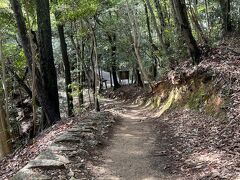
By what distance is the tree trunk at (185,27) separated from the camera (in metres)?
11.5

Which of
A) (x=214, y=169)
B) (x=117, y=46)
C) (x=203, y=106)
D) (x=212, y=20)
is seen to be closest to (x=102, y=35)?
(x=117, y=46)

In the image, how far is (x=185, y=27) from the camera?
1167 cm

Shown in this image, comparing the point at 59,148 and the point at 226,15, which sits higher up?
the point at 226,15

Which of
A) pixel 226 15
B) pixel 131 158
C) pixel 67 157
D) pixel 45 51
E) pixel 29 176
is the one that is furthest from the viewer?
pixel 226 15

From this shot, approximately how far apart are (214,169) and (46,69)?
8.21 meters

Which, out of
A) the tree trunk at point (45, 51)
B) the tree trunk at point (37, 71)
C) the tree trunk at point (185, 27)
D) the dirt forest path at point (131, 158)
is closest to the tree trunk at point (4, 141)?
the tree trunk at point (37, 71)

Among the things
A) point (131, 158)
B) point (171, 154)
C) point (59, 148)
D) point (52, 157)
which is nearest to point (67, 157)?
point (52, 157)

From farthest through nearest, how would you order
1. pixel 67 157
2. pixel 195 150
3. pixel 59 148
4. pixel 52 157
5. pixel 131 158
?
pixel 131 158 < pixel 59 148 < pixel 195 150 < pixel 67 157 < pixel 52 157

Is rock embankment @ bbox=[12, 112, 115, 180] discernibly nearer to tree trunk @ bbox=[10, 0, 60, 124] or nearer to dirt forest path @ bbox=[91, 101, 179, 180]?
dirt forest path @ bbox=[91, 101, 179, 180]

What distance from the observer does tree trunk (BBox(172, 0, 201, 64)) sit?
1147 centimetres

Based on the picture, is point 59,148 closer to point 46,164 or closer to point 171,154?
point 46,164

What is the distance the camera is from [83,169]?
615cm

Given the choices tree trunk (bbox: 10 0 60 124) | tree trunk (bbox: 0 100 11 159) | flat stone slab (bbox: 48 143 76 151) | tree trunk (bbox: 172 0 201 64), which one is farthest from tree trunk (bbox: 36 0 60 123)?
flat stone slab (bbox: 48 143 76 151)

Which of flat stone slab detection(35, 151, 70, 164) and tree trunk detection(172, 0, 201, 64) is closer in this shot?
flat stone slab detection(35, 151, 70, 164)
